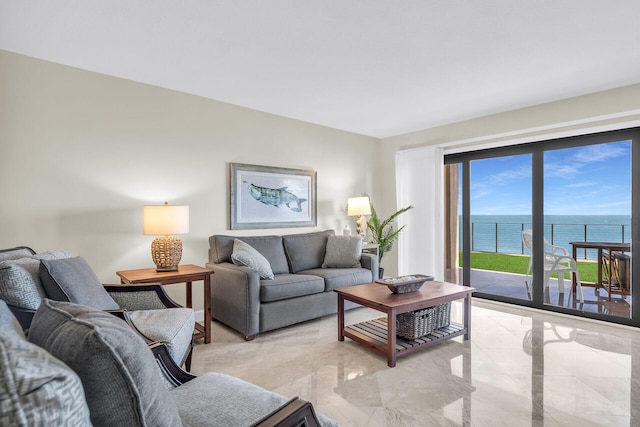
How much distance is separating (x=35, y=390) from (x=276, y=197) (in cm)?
389

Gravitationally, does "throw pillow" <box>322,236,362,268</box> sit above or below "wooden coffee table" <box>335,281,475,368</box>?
above

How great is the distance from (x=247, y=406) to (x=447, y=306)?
94.2 inches

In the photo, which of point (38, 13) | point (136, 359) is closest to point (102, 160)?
point (38, 13)

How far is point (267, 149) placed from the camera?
14.1 ft

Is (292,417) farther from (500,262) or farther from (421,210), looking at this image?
(500,262)

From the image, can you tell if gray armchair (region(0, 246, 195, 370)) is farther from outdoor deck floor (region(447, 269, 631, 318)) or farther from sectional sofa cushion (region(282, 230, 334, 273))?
outdoor deck floor (region(447, 269, 631, 318))

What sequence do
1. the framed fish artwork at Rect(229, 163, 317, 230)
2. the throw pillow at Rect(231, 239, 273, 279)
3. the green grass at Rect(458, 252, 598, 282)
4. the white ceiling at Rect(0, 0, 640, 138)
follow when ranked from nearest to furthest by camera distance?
the white ceiling at Rect(0, 0, 640, 138)
the throw pillow at Rect(231, 239, 273, 279)
the framed fish artwork at Rect(229, 163, 317, 230)
the green grass at Rect(458, 252, 598, 282)

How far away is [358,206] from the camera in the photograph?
192 inches

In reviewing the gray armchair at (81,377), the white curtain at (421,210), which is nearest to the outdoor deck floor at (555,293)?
the white curtain at (421,210)

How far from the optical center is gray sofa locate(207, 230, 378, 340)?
3182mm

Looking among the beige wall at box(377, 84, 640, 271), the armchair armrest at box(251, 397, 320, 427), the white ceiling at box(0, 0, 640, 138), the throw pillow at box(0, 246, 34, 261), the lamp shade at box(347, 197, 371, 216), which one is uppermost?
the white ceiling at box(0, 0, 640, 138)

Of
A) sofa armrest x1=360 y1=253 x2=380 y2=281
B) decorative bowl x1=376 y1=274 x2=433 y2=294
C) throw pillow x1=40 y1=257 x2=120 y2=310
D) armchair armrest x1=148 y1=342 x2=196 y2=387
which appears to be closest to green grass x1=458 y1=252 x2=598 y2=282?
sofa armrest x1=360 y1=253 x2=380 y2=281

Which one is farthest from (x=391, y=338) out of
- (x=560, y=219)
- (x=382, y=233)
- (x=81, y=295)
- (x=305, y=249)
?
(x=560, y=219)

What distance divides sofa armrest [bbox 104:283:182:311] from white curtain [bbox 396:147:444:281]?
11.7 feet
